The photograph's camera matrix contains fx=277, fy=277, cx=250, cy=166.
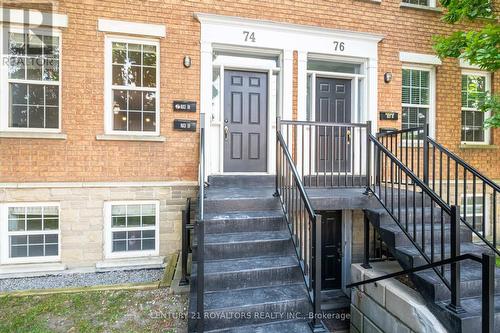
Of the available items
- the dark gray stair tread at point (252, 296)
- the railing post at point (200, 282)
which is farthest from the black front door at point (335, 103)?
the railing post at point (200, 282)

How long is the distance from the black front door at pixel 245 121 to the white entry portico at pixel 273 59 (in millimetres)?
116

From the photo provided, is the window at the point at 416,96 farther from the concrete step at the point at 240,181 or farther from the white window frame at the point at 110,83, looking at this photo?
the white window frame at the point at 110,83

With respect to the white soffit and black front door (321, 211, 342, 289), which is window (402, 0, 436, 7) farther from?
black front door (321, 211, 342, 289)

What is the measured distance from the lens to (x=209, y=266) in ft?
10.3

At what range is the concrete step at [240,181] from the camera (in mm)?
4961

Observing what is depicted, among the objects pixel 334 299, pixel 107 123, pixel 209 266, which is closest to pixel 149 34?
pixel 107 123

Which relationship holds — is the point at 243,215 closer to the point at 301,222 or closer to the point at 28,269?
the point at 301,222

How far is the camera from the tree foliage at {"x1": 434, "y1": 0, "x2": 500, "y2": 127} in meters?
4.29

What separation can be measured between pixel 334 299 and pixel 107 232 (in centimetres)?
463

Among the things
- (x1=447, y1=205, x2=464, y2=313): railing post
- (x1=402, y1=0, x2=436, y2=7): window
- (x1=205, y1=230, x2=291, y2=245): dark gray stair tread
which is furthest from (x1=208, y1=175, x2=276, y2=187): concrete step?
(x1=402, y1=0, x2=436, y2=7): window

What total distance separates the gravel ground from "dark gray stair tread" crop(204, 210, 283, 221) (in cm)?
166

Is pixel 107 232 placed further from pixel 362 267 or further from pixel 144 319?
pixel 362 267

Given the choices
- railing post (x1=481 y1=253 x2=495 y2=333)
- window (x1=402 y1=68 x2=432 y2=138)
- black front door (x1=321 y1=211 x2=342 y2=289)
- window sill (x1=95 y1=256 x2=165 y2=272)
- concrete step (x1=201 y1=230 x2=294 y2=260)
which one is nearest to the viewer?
railing post (x1=481 y1=253 x2=495 y2=333)

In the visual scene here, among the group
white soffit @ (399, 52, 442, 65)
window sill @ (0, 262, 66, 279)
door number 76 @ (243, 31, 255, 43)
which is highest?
door number 76 @ (243, 31, 255, 43)
